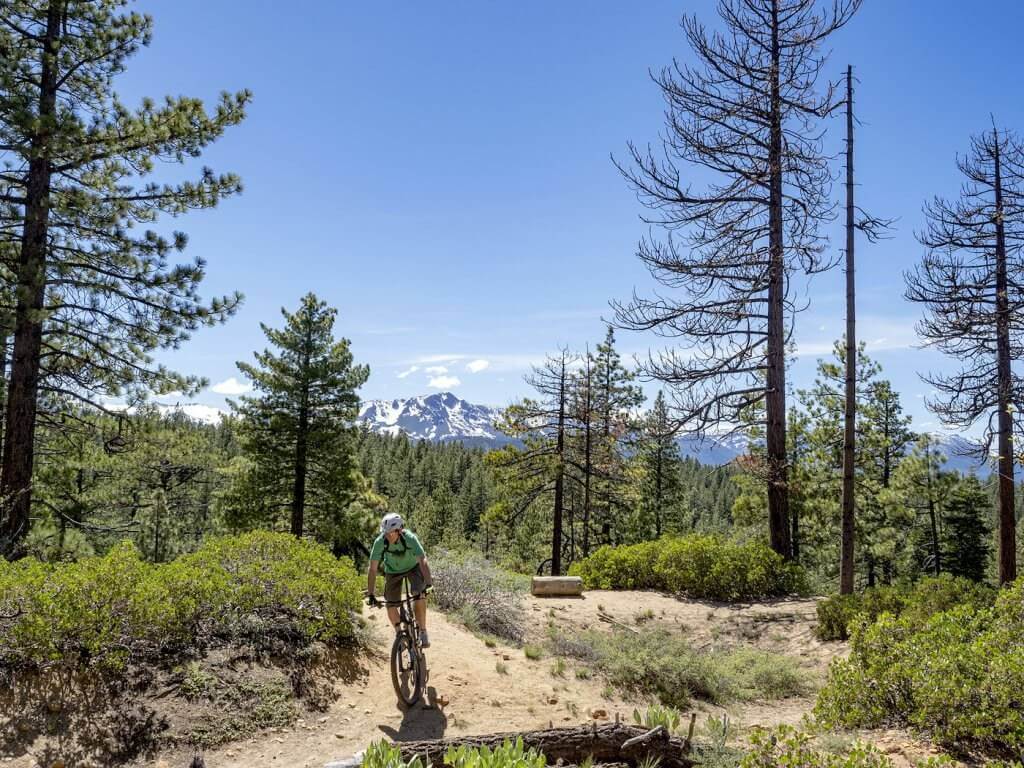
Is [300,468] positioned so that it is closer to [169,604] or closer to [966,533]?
[169,604]

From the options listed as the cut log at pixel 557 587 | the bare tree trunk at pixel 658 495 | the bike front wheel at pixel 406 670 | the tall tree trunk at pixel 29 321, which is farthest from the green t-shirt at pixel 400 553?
the bare tree trunk at pixel 658 495

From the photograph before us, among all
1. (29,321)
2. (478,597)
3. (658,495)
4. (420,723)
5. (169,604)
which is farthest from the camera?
(658,495)

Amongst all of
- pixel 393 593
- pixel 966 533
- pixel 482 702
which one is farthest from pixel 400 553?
pixel 966 533

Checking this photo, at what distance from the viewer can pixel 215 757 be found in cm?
513

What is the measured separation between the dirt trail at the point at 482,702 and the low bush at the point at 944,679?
24cm

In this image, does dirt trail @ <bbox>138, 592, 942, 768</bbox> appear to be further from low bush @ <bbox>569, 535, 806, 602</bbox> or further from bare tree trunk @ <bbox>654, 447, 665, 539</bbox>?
bare tree trunk @ <bbox>654, 447, 665, 539</bbox>

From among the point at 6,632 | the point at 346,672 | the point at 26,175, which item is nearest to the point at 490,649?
the point at 346,672

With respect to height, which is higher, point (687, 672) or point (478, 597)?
point (478, 597)

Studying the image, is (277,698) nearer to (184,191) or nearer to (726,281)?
(184,191)

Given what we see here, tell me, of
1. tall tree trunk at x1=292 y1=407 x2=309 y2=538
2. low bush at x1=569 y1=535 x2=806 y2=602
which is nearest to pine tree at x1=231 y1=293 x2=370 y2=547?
tall tree trunk at x1=292 y1=407 x2=309 y2=538

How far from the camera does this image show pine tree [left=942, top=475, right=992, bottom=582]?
29.5m

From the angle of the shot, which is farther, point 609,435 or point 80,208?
point 609,435

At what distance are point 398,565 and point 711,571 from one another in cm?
822

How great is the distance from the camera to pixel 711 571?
1231 centimetres
